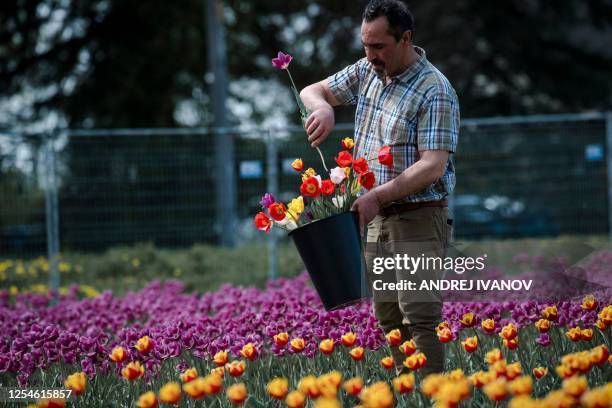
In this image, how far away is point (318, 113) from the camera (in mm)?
3145

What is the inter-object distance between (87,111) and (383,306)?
47.7 feet

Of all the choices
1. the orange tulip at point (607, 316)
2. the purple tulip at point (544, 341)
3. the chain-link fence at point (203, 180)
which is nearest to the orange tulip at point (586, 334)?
the orange tulip at point (607, 316)

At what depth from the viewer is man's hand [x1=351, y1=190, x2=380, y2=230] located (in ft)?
9.88

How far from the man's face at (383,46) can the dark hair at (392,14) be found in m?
0.02

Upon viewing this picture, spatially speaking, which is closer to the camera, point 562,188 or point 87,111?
point 562,188

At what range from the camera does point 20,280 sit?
831 cm

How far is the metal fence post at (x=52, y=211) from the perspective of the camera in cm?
782

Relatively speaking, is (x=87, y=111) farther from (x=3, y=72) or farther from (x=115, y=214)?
(x=115, y=214)

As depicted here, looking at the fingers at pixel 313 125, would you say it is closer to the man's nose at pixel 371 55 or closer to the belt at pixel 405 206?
Result: the man's nose at pixel 371 55

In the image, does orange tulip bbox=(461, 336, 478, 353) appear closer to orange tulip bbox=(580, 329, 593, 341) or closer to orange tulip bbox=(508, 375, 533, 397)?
orange tulip bbox=(580, 329, 593, 341)

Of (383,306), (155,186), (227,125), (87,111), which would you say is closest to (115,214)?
(155,186)

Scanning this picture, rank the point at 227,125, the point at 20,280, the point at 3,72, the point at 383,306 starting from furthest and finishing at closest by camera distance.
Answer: the point at 3,72 → the point at 227,125 → the point at 20,280 → the point at 383,306

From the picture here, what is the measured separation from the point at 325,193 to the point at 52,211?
5563mm

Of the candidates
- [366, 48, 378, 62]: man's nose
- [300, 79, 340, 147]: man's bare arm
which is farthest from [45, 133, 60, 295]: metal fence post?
[366, 48, 378, 62]: man's nose
